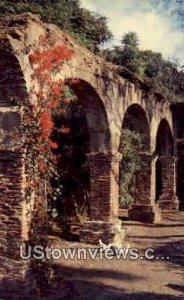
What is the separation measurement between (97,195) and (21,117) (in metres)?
4.80

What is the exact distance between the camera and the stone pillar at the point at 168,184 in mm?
18562

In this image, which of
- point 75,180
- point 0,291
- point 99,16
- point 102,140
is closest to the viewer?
point 0,291

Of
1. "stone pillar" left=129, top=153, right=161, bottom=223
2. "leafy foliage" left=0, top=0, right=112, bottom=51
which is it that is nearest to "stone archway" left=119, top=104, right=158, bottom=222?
"stone pillar" left=129, top=153, right=161, bottom=223

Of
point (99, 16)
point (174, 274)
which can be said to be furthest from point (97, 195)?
point (99, 16)

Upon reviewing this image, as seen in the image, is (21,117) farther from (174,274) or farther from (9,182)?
(174,274)

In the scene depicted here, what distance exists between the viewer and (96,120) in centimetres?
1077

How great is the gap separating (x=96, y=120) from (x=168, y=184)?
29.2 feet

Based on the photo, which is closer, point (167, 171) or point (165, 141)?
point (165, 141)

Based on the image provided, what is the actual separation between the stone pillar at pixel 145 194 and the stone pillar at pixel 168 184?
364 centimetres

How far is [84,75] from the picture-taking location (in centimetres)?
934

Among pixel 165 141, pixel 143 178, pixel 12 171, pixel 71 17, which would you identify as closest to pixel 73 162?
pixel 143 178

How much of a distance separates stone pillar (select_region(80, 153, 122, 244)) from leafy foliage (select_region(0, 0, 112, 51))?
30.7ft

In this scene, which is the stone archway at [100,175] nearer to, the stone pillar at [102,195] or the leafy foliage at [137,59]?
the stone pillar at [102,195]

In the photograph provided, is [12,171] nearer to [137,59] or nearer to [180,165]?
[180,165]
